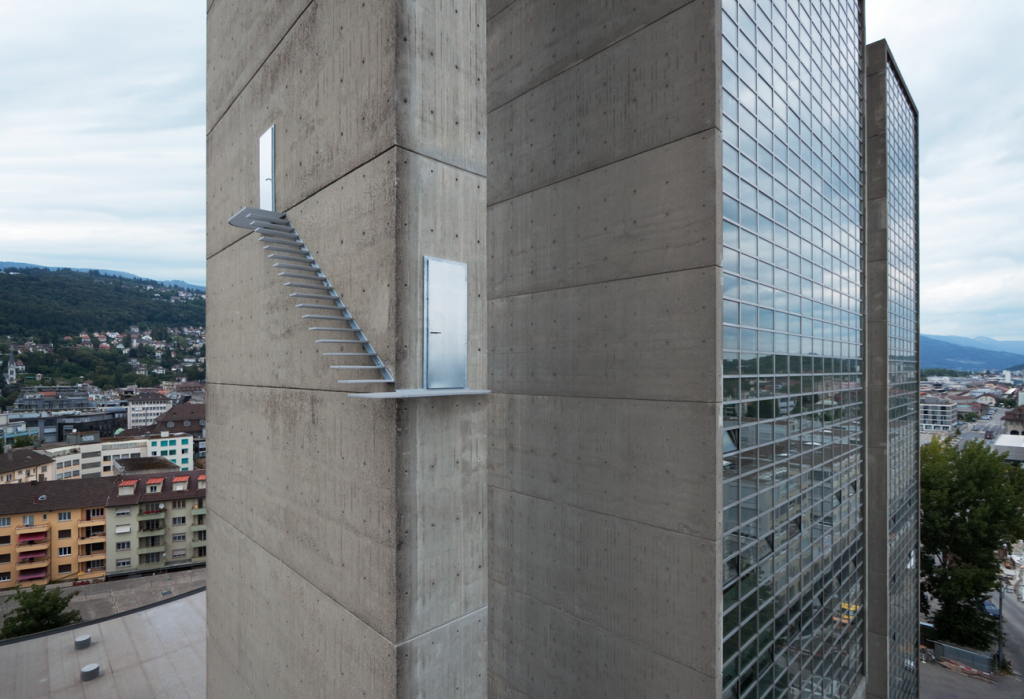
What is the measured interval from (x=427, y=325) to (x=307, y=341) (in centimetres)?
171

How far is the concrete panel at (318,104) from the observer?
14.4ft

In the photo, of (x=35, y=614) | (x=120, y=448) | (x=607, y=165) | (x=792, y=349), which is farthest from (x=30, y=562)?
(x=792, y=349)

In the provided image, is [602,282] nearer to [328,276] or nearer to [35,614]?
[328,276]

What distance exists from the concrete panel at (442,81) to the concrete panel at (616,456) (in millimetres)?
4668

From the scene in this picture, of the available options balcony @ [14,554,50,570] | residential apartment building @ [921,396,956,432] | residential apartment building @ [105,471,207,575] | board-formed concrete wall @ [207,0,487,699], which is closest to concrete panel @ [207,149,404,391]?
board-formed concrete wall @ [207,0,487,699]

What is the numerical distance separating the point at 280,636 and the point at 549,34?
409 inches

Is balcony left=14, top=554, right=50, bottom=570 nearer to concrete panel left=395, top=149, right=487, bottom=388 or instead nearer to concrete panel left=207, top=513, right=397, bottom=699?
concrete panel left=207, top=513, right=397, bottom=699

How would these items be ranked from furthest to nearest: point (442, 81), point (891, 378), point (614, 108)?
point (891, 378)
point (614, 108)
point (442, 81)

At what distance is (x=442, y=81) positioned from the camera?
14.8 feet

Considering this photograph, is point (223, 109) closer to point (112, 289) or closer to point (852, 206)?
point (852, 206)

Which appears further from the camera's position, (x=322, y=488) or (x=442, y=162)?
(x=322, y=488)

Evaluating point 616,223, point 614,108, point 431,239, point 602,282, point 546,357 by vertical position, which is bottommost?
point 546,357

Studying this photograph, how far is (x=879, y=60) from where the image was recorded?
1744 cm

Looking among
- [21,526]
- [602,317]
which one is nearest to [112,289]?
[21,526]
